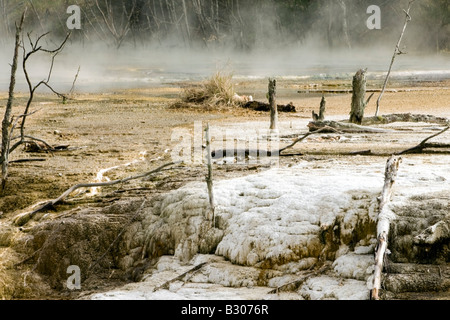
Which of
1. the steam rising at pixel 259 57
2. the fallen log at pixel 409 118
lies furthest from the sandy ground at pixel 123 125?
the steam rising at pixel 259 57

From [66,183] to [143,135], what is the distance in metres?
2.91

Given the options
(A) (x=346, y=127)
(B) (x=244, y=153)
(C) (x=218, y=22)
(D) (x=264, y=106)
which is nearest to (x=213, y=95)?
(D) (x=264, y=106)

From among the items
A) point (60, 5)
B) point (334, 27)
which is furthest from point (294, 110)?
point (60, 5)

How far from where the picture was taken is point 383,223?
4297 mm

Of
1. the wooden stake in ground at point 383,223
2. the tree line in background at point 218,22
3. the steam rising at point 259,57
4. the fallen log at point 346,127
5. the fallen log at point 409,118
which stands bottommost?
the wooden stake in ground at point 383,223

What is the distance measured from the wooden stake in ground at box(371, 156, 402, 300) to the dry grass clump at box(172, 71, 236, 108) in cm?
748

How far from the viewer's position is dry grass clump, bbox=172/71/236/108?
1214 cm

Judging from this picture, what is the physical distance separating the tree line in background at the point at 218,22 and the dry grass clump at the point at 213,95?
17.9m

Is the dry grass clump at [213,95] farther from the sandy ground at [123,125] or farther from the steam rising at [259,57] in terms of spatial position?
the steam rising at [259,57]

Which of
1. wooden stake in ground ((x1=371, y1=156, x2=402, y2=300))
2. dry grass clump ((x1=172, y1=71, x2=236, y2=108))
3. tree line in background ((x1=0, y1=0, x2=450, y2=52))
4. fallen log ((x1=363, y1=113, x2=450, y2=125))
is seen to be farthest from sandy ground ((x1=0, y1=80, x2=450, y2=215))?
tree line in background ((x1=0, y1=0, x2=450, y2=52))

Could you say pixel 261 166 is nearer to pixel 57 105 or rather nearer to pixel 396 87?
pixel 57 105

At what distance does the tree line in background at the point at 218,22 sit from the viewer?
1182 inches

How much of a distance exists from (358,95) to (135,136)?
3126mm

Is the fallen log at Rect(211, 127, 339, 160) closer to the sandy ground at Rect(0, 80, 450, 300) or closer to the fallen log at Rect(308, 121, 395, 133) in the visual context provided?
the sandy ground at Rect(0, 80, 450, 300)
